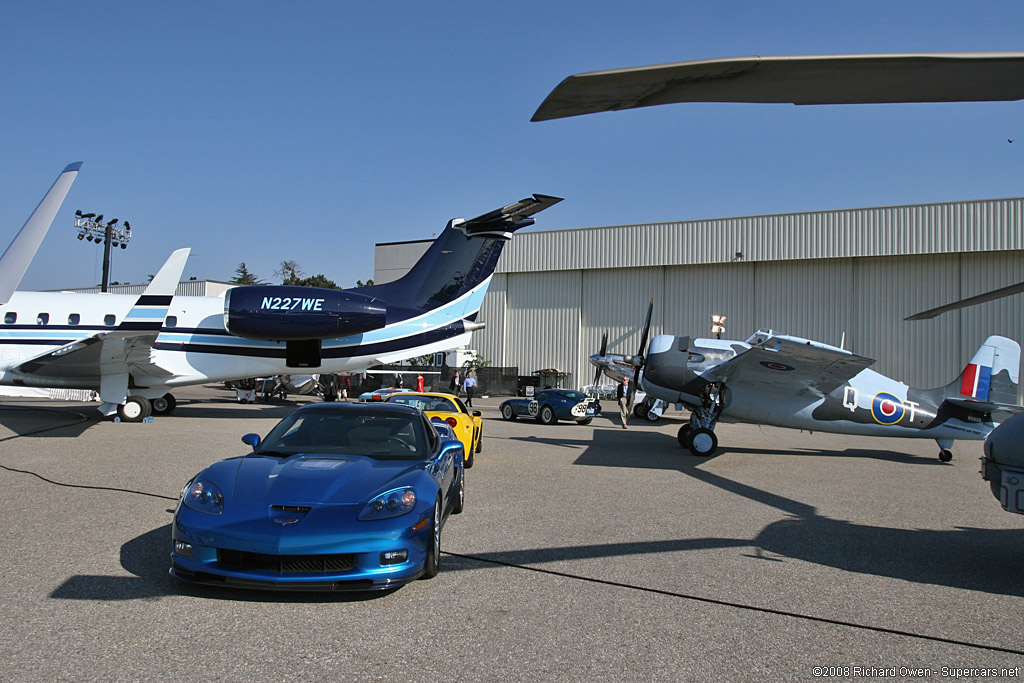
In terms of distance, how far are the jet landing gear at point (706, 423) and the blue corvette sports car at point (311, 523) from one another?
894 cm

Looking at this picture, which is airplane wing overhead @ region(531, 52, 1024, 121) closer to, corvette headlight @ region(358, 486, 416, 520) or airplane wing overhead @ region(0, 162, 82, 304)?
corvette headlight @ region(358, 486, 416, 520)

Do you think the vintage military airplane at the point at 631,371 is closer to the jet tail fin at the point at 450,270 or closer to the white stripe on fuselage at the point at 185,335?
the jet tail fin at the point at 450,270

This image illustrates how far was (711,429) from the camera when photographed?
45.4 feet

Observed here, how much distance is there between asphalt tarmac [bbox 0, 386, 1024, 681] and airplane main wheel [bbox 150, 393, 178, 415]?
11.4m

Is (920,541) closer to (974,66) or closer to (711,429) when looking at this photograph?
(974,66)

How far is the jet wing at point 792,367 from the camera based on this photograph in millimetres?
11102

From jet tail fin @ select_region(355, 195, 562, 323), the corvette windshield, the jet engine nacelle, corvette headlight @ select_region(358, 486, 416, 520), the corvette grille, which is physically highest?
jet tail fin @ select_region(355, 195, 562, 323)

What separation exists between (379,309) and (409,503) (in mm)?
13897

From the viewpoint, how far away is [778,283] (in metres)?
35.4

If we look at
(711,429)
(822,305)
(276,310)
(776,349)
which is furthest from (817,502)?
(822,305)

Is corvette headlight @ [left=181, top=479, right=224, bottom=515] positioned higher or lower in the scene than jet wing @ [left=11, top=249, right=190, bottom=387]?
lower

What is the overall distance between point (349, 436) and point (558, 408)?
16678mm

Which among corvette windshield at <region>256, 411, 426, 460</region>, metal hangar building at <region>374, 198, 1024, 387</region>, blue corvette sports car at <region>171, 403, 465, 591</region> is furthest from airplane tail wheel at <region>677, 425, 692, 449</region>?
metal hangar building at <region>374, 198, 1024, 387</region>

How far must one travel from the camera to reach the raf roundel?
14258 mm
